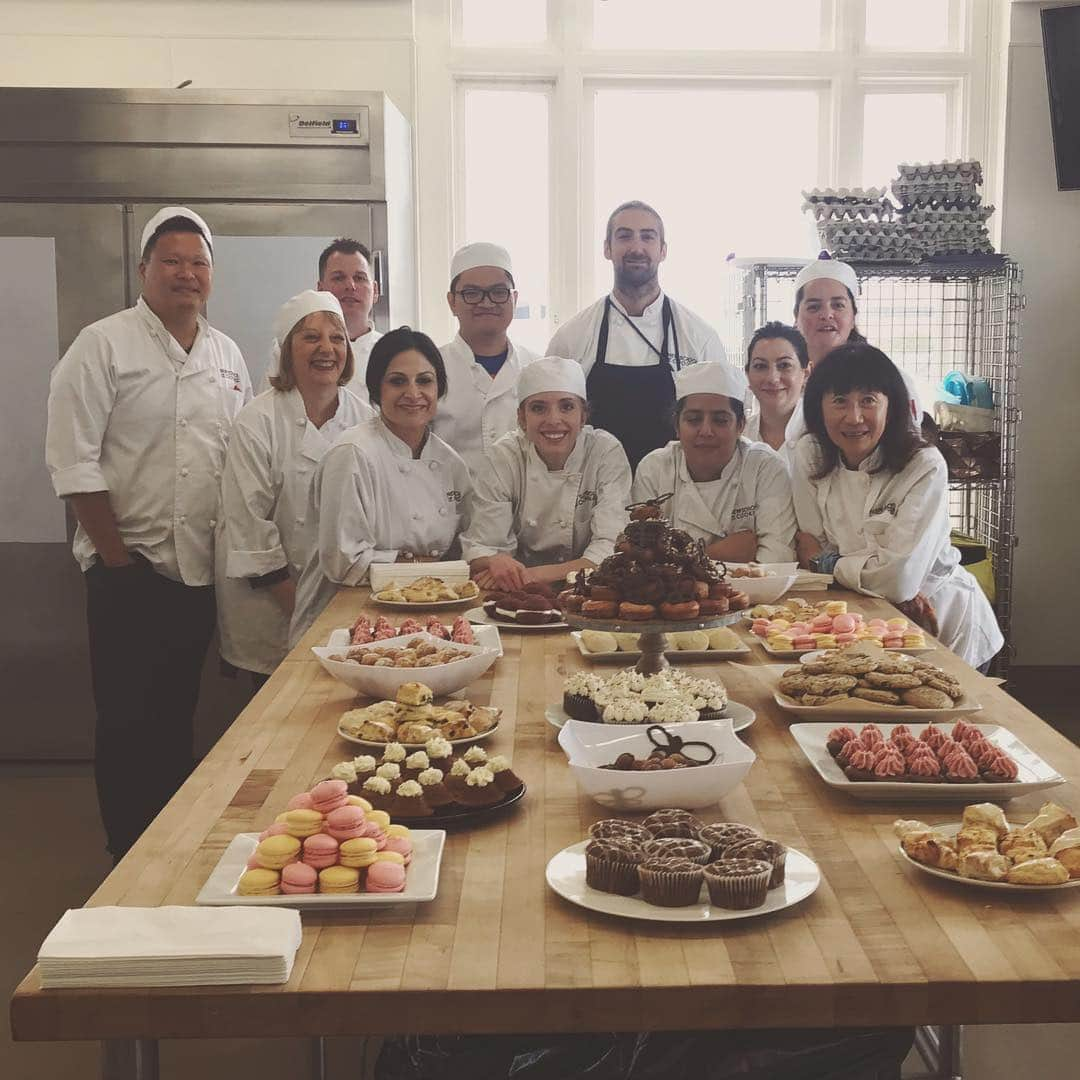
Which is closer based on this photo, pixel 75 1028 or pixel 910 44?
pixel 75 1028

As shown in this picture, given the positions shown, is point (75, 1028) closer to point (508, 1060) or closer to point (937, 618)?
point (508, 1060)

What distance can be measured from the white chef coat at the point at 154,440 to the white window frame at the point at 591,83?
1.92m

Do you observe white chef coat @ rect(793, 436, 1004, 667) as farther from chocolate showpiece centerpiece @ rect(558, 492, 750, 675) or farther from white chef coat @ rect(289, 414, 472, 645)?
chocolate showpiece centerpiece @ rect(558, 492, 750, 675)

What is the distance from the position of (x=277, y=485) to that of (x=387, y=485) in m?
0.38

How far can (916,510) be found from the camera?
334 centimetres

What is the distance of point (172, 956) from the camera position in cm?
127

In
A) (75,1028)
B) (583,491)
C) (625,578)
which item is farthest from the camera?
(583,491)

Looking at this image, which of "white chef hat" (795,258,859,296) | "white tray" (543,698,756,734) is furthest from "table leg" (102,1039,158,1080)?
"white chef hat" (795,258,859,296)

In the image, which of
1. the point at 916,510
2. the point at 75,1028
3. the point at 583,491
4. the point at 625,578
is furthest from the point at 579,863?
the point at 583,491

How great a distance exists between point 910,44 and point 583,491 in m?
3.30

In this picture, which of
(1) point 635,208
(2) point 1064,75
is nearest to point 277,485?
(1) point 635,208

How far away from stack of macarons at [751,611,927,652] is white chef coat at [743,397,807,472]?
37.6 inches

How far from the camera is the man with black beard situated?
4457 mm

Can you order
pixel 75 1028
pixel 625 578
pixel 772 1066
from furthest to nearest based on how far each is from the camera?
pixel 625 578 → pixel 772 1066 → pixel 75 1028
